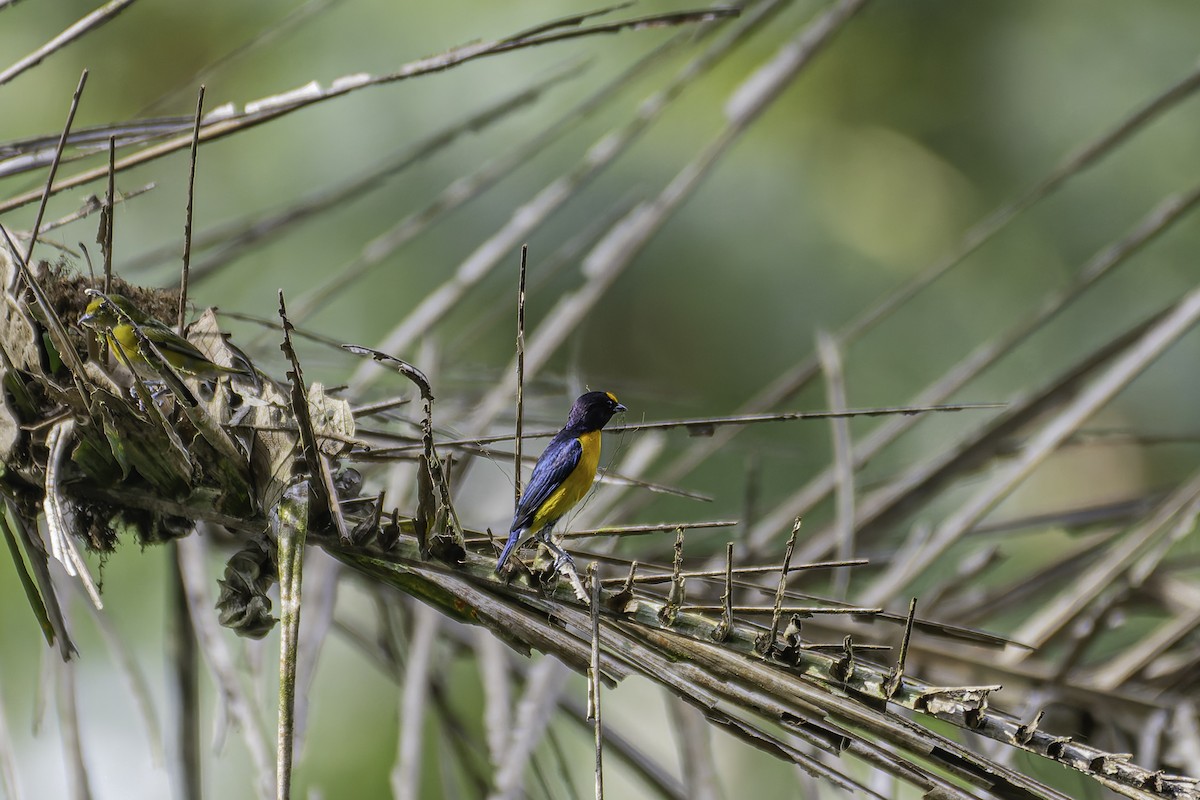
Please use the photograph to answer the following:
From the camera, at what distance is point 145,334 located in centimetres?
129

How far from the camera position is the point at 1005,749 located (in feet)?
7.05

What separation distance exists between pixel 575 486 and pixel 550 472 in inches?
2.3

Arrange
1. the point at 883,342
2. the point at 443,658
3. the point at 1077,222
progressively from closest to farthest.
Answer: the point at 443,658 < the point at 883,342 < the point at 1077,222

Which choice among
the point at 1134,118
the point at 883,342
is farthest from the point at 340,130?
the point at 1134,118

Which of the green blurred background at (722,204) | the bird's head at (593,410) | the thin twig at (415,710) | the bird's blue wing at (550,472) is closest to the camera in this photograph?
the bird's blue wing at (550,472)

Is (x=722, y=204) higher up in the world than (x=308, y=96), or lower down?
higher up

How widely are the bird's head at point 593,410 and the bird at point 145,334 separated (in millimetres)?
565

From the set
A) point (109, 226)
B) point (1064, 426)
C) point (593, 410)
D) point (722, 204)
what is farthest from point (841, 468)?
point (722, 204)

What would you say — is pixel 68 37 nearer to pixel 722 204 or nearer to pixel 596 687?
pixel 596 687

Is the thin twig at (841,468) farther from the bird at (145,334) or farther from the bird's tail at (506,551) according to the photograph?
the bird at (145,334)

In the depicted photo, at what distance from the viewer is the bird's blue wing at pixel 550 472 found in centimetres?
166

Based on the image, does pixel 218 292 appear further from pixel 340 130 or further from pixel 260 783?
pixel 260 783

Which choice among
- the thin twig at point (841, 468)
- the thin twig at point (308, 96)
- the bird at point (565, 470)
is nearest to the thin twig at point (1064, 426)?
the thin twig at point (841, 468)

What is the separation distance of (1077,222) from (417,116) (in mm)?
5845
